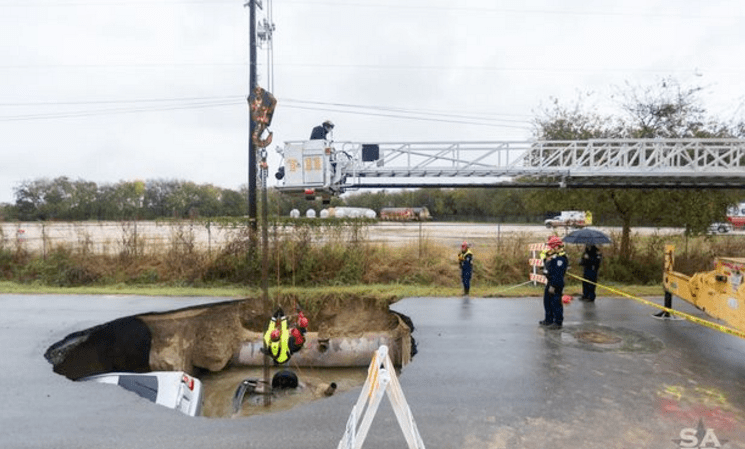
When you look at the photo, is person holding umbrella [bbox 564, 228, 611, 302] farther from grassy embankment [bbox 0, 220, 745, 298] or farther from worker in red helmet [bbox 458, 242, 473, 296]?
worker in red helmet [bbox 458, 242, 473, 296]

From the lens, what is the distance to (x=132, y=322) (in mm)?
8727

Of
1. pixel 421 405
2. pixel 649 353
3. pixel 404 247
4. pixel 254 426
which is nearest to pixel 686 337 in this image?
pixel 649 353

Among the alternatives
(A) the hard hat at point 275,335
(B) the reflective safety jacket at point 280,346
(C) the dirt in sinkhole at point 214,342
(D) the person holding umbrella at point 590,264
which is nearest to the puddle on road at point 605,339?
(D) the person holding umbrella at point 590,264

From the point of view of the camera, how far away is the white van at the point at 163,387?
18.3 ft

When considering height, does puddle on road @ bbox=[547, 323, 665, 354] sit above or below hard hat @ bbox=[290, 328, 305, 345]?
below

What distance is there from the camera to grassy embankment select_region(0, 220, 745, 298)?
13320 millimetres

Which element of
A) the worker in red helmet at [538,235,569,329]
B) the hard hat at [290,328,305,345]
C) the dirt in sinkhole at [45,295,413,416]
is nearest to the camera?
the hard hat at [290,328,305,345]

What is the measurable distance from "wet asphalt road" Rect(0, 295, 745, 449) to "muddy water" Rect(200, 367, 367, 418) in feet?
6.50

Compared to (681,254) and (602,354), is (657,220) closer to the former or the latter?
(681,254)

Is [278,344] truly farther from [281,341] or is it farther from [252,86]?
[252,86]

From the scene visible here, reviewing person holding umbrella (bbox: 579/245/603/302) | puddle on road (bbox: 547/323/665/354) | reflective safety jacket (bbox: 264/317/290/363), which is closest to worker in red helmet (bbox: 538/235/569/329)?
puddle on road (bbox: 547/323/665/354)

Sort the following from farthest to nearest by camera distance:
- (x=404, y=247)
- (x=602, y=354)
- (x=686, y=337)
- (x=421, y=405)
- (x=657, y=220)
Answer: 1. (x=404, y=247)
2. (x=657, y=220)
3. (x=686, y=337)
4. (x=602, y=354)
5. (x=421, y=405)

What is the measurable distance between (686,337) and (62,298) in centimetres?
1439

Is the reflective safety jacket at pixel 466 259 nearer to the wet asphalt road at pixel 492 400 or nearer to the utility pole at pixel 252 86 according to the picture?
the wet asphalt road at pixel 492 400
